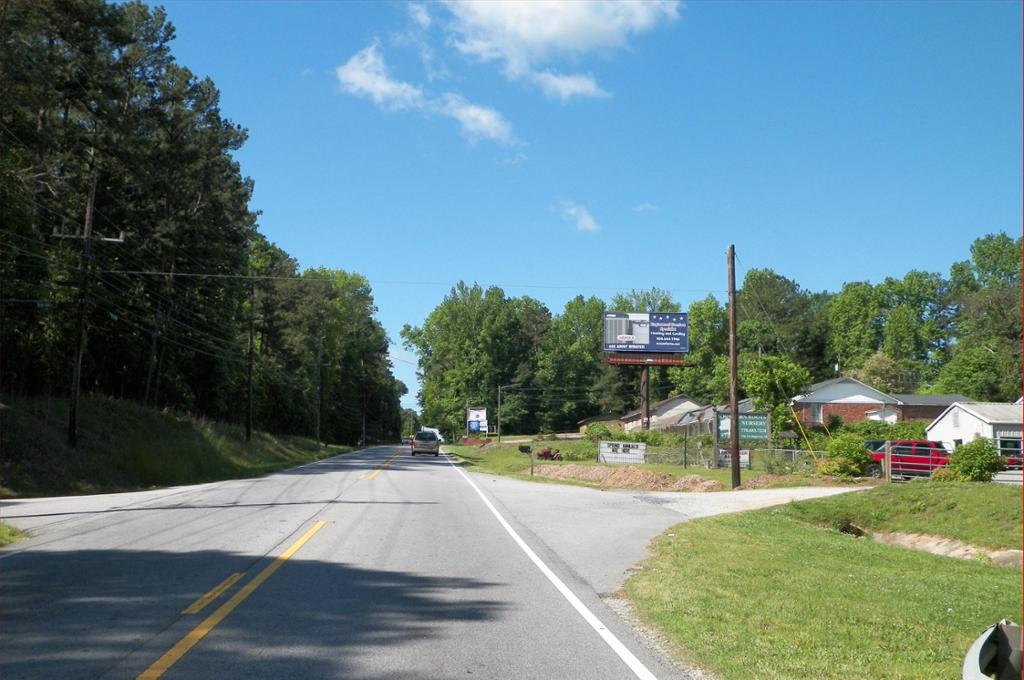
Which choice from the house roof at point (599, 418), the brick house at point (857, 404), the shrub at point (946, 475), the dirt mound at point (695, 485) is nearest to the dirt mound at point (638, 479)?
the dirt mound at point (695, 485)

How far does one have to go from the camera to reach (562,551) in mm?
14219

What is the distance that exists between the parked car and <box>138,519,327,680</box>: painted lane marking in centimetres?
5348

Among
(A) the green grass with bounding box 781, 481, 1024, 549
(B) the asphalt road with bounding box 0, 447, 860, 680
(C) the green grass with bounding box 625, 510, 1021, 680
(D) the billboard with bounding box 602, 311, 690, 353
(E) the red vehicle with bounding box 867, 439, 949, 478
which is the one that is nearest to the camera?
(B) the asphalt road with bounding box 0, 447, 860, 680

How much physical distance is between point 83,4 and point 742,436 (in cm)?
3332

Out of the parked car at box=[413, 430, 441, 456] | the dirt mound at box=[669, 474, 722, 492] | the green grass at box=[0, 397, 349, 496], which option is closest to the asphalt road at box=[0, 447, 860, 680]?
the green grass at box=[0, 397, 349, 496]

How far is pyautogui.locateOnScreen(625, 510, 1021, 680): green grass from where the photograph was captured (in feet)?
23.5

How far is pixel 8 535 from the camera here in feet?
46.0

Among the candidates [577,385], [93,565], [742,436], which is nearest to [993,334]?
[742,436]

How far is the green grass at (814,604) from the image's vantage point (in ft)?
23.5

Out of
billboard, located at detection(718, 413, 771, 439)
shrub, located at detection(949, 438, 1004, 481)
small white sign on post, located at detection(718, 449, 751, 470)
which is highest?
billboard, located at detection(718, 413, 771, 439)

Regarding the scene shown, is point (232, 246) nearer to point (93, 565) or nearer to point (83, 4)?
point (83, 4)

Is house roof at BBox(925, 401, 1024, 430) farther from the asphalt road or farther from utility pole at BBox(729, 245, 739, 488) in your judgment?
the asphalt road

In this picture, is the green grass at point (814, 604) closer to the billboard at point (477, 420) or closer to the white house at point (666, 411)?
the billboard at point (477, 420)

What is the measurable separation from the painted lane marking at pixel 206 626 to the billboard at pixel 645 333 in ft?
193
